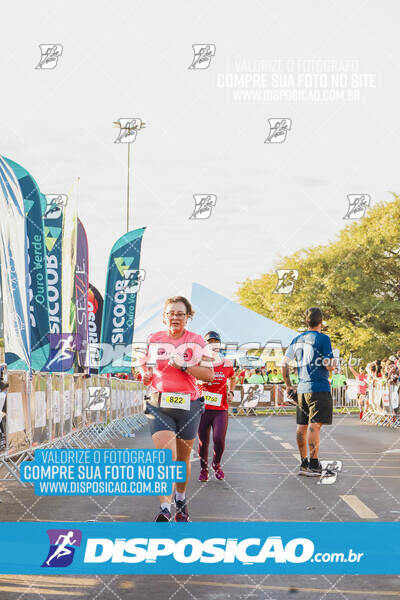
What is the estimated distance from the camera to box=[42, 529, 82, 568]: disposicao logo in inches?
201

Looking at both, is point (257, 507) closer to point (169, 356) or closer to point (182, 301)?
point (169, 356)

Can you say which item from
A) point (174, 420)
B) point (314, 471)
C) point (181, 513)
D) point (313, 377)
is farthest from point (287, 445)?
point (174, 420)

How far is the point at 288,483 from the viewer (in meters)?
10.9

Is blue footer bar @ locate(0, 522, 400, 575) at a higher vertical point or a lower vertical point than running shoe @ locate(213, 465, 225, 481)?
higher

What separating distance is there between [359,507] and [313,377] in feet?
9.62

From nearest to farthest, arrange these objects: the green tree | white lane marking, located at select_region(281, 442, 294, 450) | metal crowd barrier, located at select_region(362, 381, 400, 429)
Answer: white lane marking, located at select_region(281, 442, 294, 450) → metal crowd barrier, located at select_region(362, 381, 400, 429) → the green tree

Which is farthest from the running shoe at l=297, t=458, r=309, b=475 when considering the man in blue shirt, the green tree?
the green tree

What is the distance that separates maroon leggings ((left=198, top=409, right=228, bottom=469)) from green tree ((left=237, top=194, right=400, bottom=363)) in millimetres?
38796

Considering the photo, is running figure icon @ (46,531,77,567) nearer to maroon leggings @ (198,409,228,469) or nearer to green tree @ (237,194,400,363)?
maroon leggings @ (198,409,228,469)

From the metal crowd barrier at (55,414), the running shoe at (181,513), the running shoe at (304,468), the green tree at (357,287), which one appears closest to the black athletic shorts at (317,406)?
the running shoe at (304,468)

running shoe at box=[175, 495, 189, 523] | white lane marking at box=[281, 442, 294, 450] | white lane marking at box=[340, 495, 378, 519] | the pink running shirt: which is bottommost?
white lane marking at box=[281, 442, 294, 450]

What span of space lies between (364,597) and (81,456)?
680 centimetres

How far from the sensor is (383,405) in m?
25.6

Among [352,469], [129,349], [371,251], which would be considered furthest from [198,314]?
[371,251]
